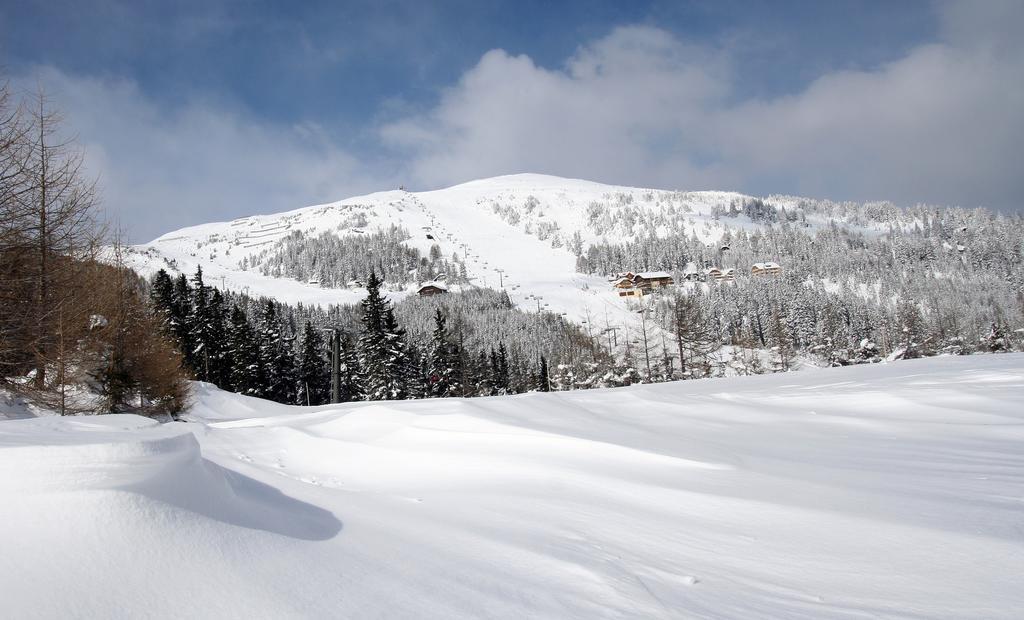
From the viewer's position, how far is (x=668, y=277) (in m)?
138

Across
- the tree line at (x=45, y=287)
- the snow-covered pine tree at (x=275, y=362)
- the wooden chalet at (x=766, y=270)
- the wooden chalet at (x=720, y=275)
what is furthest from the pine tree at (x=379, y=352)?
the wooden chalet at (x=766, y=270)

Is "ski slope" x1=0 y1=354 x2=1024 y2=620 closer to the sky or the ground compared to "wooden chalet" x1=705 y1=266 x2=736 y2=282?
closer to the ground

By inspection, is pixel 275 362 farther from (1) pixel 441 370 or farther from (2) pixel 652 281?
(2) pixel 652 281

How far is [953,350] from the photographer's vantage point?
198 ft

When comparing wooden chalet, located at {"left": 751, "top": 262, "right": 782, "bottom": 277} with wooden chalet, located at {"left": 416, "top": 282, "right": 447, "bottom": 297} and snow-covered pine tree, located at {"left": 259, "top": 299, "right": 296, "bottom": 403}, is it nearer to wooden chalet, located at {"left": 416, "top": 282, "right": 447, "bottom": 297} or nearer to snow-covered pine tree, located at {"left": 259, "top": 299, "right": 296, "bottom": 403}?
wooden chalet, located at {"left": 416, "top": 282, "right": 447, "bottom": 297}

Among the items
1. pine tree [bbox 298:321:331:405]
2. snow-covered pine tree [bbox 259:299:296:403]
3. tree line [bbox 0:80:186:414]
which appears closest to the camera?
tree line [bbox 0:80:186:414]

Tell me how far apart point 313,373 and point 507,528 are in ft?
159

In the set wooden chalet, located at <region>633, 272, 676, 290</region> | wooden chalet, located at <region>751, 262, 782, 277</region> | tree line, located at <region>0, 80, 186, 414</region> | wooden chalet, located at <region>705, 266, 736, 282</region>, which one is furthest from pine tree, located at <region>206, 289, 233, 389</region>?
wooden chalet, located at <region>751, 262, 782, 277</region>

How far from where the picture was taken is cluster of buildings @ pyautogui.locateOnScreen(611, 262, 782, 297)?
136 meters

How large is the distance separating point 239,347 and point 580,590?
43.8 meters

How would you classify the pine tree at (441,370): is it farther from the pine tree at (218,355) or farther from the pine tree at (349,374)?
the pine tree at (218,355)

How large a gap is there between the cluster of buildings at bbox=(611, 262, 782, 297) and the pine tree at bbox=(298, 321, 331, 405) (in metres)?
99.7

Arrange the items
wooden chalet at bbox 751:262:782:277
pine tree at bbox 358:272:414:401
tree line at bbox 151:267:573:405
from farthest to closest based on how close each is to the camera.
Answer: wooden chalet at bbox 751:262:782:277
tree line at bbox 151:267:573:405
pine tree at bbox 358:272:414:401

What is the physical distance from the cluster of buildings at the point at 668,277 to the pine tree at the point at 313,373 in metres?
99.7
